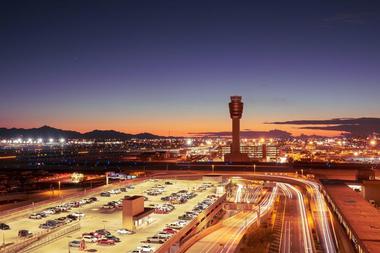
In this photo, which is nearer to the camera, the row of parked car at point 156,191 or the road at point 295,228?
the road at point 295,228

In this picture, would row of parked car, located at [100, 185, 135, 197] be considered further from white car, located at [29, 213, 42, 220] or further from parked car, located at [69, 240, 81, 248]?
parked car, located at [69, 240, 81, 248]

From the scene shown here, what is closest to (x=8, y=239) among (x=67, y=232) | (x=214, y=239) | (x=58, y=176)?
(x=67, y=232)

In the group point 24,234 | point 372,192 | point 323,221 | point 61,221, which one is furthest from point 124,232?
point 372,192

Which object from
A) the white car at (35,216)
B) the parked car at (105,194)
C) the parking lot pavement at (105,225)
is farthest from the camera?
the parked car at (105,194)

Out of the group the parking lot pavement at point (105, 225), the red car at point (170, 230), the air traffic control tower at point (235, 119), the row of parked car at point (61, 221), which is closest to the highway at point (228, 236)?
the red car at point (170, 230)

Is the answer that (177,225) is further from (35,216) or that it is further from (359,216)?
(359,216)

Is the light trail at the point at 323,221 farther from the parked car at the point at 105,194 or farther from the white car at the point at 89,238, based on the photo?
the parked car at the point at 105,194

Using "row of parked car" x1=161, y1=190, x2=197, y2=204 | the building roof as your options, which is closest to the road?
the building roof
